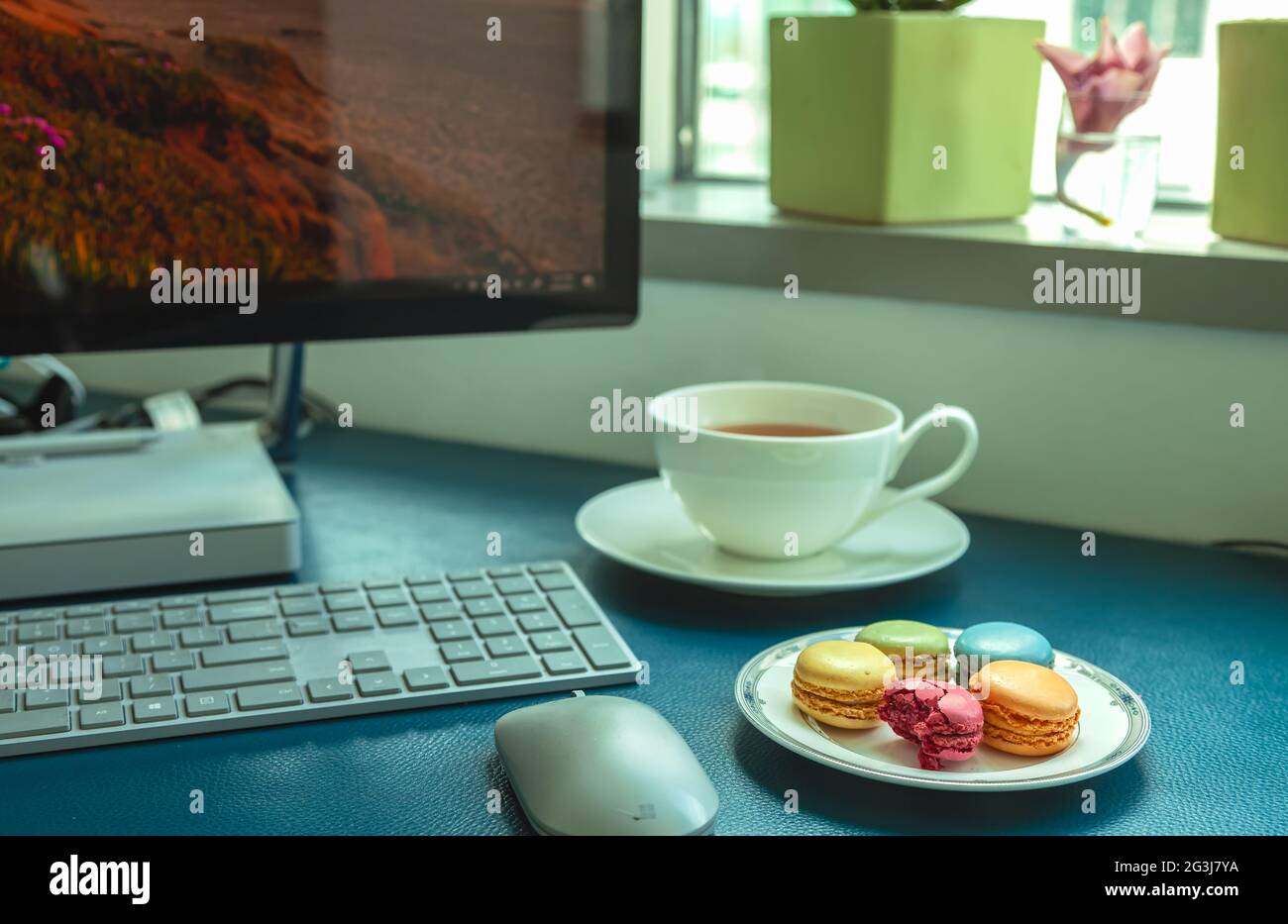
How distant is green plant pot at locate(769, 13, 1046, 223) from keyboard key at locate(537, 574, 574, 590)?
14.2 inches

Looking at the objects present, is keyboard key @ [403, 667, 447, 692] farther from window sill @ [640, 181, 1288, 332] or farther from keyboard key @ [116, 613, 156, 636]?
window sill @ [640, 181, 1288, 332]

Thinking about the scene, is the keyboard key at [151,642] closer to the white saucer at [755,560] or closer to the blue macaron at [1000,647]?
the white saucer at [755,560]

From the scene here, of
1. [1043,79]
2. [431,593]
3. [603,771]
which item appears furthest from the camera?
[1043,79]

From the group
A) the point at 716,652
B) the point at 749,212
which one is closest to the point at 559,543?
the point at 716,652

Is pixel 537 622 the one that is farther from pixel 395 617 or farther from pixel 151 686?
pixel 151 686

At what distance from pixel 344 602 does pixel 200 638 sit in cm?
8

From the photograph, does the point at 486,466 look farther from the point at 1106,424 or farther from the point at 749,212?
the point at 1106,424

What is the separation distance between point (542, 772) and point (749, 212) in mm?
592

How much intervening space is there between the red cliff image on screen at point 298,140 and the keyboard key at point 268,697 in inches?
9.9

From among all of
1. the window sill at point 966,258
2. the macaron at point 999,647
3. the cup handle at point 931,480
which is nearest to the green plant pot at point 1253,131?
the window sill at point 966,258

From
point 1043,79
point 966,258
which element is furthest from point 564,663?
point 1043,79

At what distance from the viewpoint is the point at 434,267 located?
0.78 metres

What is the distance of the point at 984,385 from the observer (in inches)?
36.1

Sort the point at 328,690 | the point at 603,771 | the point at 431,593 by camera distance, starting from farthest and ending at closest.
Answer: the point at 431,593 → the point at 328,690 → the point at 603,771
